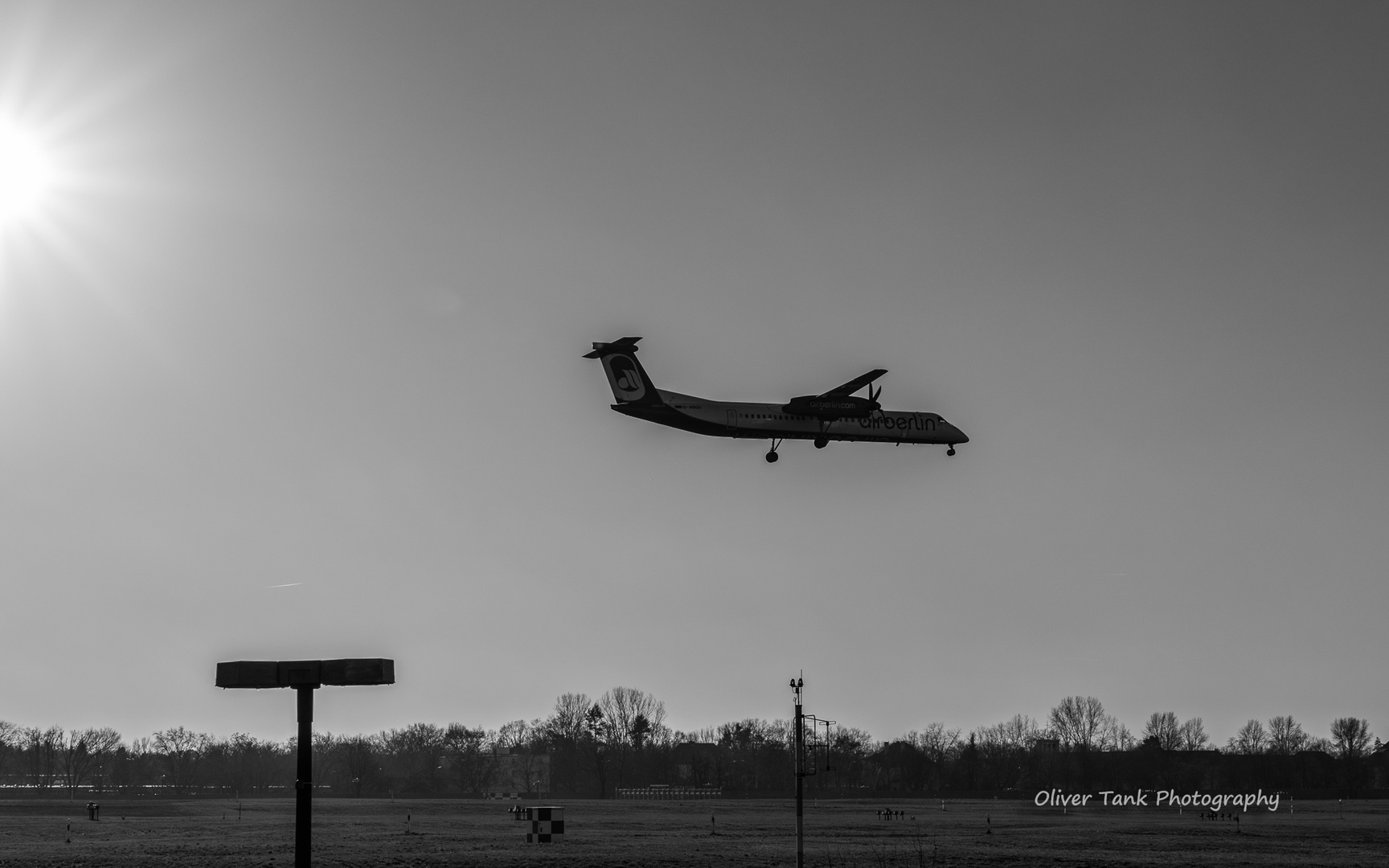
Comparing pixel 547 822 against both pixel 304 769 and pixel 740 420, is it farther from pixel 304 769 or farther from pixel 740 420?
pixel 304 769

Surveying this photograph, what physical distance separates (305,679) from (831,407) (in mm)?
50301

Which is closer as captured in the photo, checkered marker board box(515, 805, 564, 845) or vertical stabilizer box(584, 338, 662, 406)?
checkered marker board box(515, 805, 564, 845)

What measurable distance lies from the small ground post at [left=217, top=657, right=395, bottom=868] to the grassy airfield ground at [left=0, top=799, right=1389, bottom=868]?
3538 centimetres

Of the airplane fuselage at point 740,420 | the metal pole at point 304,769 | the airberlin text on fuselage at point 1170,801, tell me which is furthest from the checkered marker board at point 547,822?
the airberlin text on fuselage at point 1170,801

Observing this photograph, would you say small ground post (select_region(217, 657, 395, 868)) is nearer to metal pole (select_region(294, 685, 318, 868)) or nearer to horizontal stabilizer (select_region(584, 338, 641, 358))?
metal pole (select_region(294, 685, 318, 868))

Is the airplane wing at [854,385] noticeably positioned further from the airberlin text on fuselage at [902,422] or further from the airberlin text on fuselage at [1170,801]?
the airberlin text on fuselage at [1170,801]

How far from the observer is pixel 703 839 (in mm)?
66562

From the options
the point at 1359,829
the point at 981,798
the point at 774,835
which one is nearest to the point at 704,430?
the point at 774,835

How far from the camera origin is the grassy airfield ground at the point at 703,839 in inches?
1999

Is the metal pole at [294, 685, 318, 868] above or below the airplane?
below

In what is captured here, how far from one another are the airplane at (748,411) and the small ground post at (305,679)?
46.3 m

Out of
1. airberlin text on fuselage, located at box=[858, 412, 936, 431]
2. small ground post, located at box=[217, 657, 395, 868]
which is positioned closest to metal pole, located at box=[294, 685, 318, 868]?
small ground post, located at box=[217, 657, 395, 868]

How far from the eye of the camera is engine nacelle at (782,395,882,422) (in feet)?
204

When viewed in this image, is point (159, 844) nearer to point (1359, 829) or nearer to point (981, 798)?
point (1359, 829)
